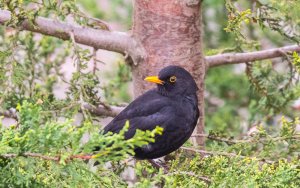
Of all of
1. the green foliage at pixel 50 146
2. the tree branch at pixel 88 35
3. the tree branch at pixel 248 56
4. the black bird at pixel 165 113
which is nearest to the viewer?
the green foliage at pixel 50 146

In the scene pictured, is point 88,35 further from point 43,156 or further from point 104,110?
point 43,156

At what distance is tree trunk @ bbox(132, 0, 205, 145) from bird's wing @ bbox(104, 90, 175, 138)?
0.24 m

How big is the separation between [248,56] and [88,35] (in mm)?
930

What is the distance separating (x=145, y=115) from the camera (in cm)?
372

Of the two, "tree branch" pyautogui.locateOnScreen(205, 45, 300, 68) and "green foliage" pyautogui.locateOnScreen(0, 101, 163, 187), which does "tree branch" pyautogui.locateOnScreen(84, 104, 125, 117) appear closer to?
"tree branch" pyautogui.locateOnScreen(205, 45, 300, 68)

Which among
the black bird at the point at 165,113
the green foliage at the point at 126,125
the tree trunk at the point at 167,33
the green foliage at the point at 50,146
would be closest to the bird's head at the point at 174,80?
the black bird at the point at 165,113

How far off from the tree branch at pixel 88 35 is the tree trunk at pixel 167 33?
0.05m

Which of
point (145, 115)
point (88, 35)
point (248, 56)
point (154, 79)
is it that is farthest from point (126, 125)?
point (248, 56)

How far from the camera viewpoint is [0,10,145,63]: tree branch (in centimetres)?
377

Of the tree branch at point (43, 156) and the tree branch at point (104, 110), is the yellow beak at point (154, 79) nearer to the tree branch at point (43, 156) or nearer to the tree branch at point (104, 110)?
the tree branch at point (104, 110)

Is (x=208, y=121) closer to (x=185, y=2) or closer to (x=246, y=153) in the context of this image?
(x=246, y=153)

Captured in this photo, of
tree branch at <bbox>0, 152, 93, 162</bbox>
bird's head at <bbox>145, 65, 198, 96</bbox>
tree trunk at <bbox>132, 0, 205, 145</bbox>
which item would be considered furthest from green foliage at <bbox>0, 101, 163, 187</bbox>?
tree trunk at <bbox>132, 0, 205, 145</bbox>

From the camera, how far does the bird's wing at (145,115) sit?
366 centimetres

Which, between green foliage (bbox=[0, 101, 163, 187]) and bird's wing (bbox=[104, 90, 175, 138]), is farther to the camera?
bird's wing (bbox=[104, 90, 175, 138])
